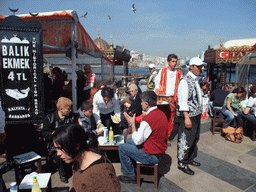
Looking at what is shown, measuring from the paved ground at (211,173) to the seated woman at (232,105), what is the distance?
1.04 meters

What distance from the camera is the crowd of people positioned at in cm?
161

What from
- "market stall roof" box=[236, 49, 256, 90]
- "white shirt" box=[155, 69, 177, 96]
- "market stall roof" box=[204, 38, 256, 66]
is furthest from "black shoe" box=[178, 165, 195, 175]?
"market stall roof" box=[204, 38, 256, 66]

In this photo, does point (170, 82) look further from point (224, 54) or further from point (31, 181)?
point (224, 54)

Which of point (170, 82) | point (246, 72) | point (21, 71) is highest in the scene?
point (246, 72)

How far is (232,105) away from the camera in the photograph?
5777mm

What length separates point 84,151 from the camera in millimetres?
1663

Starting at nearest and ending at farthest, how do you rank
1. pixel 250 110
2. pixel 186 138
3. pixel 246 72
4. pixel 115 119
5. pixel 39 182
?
pixel 39 182 < pixel 186 138 < pixel 115 119 < pixel 250 110 < pixel 246 72

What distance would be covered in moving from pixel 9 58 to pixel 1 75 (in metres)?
0.35

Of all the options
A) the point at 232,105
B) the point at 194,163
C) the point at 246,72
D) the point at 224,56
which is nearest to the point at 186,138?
the point at 194,163

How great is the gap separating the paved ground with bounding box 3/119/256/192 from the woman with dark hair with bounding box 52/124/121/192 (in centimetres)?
133

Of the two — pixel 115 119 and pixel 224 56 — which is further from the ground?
pixel 224 56

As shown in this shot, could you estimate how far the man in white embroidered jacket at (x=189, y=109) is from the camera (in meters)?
3.27

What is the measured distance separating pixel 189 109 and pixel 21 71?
3281mm

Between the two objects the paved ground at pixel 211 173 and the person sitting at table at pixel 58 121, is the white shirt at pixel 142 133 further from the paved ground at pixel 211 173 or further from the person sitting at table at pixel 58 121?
the person sitting at table at pixel 58 121
